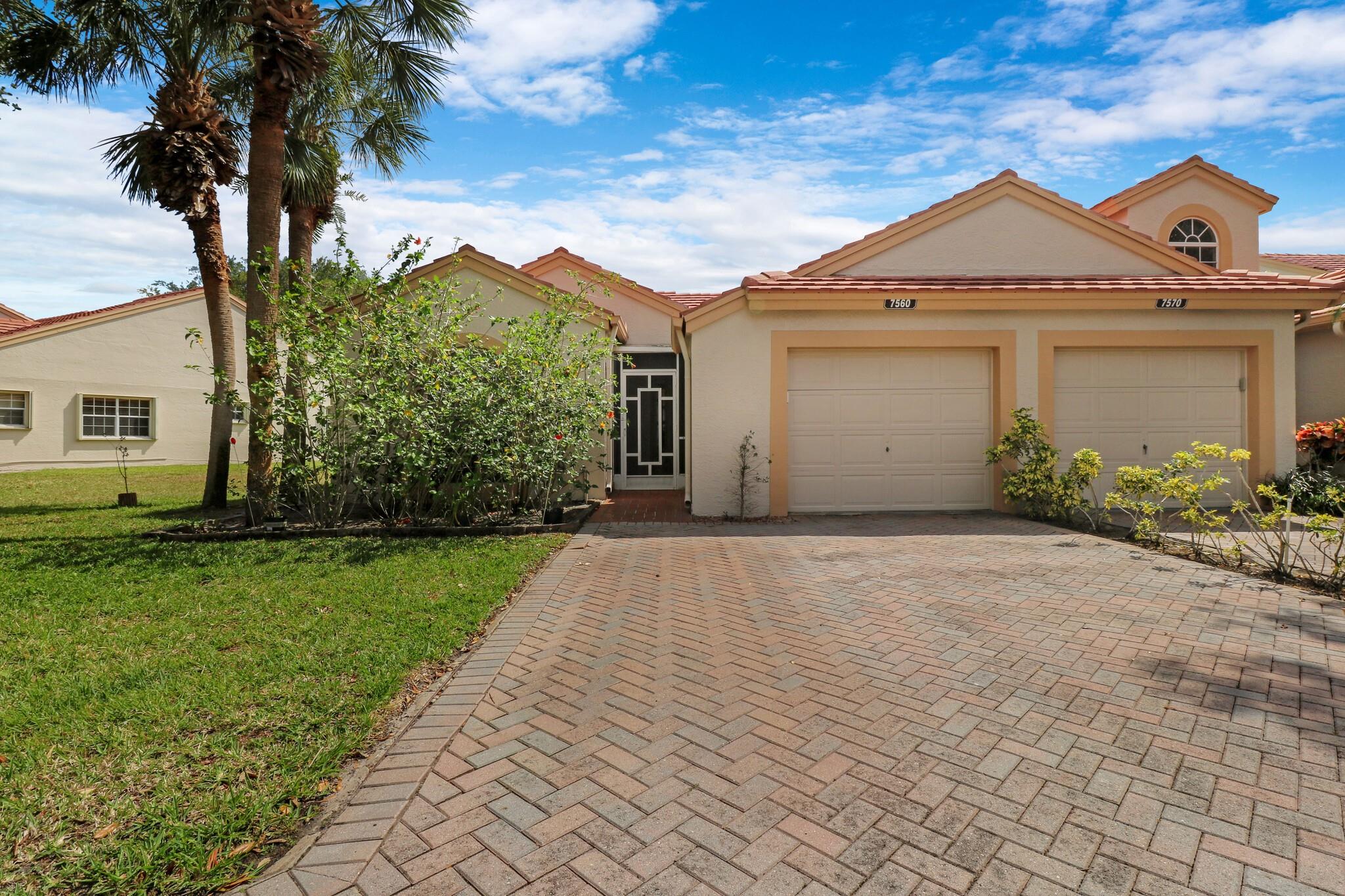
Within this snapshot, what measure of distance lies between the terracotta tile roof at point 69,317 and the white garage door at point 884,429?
60.4 feet

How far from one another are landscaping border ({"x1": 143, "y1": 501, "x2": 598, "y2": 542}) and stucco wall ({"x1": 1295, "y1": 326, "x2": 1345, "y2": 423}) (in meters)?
12.7

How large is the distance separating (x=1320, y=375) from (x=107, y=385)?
29507 mm

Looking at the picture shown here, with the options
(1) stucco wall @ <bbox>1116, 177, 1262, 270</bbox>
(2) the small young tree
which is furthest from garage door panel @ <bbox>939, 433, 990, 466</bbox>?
(1) stucco wall @ <bbox>1116, 177, 1262, 270</bbox>

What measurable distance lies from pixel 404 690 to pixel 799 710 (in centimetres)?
218

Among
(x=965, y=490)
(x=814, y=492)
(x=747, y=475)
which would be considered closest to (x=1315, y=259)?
(x=965, y=490)

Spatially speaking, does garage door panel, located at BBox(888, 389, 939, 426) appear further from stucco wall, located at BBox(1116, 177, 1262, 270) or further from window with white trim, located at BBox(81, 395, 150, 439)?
window with white trim, located at BBox(81, 395, 150, 439)

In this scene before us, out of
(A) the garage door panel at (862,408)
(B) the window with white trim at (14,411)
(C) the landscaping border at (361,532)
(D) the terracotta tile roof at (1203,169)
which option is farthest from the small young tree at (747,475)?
(B) the window with white trim at (14,411)

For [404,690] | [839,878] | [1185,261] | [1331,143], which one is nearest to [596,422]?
[404,690]

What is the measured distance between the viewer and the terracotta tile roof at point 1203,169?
1392cm

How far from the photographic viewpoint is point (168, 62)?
1081 centimetres

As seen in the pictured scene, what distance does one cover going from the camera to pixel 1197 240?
566 inches

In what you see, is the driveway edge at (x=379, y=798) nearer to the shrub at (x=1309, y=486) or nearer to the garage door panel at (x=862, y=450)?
the garage door panel at (x=862, y=450)

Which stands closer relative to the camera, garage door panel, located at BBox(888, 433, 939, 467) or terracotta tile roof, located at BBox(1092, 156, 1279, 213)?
garage door panel, located at BBox(888, 433, 939, 467)

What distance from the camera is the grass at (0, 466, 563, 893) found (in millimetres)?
2453
